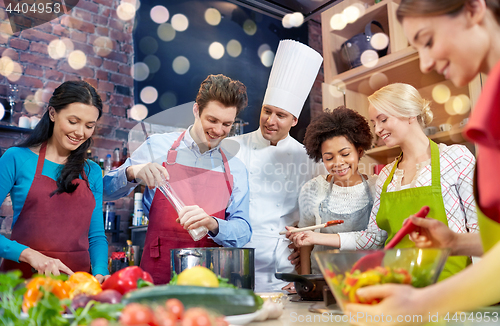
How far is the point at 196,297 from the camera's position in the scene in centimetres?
60

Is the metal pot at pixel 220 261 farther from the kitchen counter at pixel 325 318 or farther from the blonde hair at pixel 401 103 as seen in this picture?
the blonde hair at pixel 401 103

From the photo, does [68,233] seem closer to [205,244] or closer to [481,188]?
[205,244]

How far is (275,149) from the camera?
215 centimetres

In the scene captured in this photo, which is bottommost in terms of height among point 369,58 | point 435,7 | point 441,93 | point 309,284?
point 309,284

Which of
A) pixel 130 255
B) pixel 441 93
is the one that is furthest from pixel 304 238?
pixel 130 255

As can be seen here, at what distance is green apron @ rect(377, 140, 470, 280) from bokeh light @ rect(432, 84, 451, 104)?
101 cm

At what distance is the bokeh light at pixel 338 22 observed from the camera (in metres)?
2.55

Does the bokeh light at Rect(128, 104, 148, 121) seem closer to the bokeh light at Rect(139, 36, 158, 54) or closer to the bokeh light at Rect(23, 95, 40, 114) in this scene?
the bokeh light at Rect(139, 36, 158, 54)

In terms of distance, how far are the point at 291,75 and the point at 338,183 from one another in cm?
67

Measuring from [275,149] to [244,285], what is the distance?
1272 mm

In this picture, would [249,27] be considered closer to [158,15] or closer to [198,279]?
[158,15]

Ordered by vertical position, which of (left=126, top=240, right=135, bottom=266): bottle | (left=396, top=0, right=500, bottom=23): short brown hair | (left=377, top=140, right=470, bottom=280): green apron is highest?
(left=396, top=0, right=500, bottom=23): short brown hair

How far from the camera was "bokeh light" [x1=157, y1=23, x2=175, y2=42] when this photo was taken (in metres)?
3.24

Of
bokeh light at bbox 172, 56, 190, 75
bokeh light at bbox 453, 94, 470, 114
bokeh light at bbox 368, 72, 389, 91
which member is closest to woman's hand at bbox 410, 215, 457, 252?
bokeh light at bbox 453, 94, 470, 114
